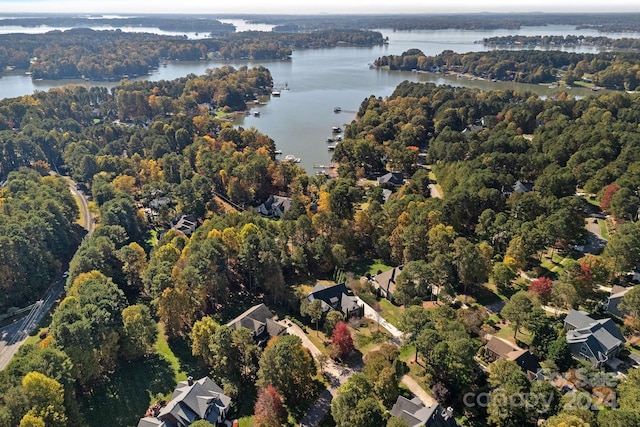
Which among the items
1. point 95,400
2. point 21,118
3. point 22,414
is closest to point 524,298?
point 95,400

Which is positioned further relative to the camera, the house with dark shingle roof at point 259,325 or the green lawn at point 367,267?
the green lawn at point 367,267

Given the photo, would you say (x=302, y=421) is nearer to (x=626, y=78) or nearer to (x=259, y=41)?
(x=626, y=78)

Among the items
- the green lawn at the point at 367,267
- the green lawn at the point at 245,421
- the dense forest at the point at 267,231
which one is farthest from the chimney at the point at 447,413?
the green lawn at the point at 367,267

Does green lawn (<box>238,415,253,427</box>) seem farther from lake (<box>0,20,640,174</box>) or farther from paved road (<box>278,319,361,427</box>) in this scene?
lake (<box>0,20,640,174</box>)

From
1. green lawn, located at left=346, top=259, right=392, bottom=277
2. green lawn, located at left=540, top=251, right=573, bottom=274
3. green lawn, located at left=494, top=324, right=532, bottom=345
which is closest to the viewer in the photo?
green lawn, located at left=494, top=324, right=532, bottom=345

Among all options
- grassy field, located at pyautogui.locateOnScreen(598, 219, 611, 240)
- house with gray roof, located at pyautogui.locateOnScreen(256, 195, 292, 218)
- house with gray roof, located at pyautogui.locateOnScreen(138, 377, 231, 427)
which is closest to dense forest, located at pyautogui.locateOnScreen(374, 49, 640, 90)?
grassy field, located at pyautogui.locateOnScreen(598, 219, 611, 240)

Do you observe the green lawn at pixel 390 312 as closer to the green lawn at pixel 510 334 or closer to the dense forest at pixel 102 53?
the green lawn at pixel 510 334
